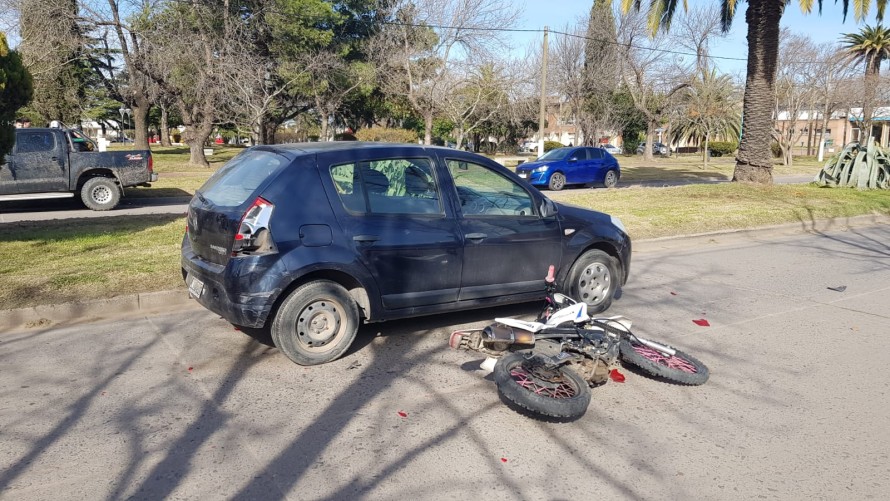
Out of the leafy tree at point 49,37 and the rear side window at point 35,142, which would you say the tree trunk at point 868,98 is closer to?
the leafy tree at point 49,37

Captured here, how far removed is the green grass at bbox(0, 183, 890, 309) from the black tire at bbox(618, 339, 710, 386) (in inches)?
182

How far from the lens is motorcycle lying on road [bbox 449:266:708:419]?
4.30 metres

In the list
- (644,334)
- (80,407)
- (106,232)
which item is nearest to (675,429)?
(644,334)

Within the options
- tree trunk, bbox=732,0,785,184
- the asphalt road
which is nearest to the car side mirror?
the asphalt road

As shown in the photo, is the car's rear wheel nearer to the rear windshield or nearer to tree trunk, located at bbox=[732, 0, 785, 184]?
tree trunk, located at bbox=[732, 0, 785, 184]

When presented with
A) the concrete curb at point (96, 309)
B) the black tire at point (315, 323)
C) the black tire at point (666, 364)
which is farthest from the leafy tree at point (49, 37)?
the black tire at point (666, 364)

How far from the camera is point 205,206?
5418 mm

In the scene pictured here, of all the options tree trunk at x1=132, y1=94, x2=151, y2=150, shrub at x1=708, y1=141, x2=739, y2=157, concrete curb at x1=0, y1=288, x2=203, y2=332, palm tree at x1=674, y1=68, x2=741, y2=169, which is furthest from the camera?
shrub at x1=708, y1=141, x2=739, y2=157

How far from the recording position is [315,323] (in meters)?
5.12

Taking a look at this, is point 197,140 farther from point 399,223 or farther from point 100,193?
point 399,223

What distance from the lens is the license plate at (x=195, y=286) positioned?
17.4ft

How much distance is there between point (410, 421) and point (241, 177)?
8.15 ft

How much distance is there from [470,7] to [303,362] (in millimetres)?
29254

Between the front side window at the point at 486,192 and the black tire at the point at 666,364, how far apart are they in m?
1.58
